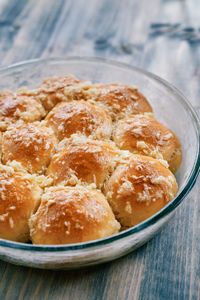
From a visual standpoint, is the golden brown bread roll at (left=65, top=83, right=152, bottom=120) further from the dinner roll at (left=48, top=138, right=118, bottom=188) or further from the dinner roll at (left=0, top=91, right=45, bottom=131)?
the dinner roll at (left=48, top=138, right=118, bottom=188)

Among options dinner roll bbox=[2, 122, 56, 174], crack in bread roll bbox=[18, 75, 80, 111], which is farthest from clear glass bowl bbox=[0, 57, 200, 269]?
dinner roll bbox=[2, 122, 56, 174]

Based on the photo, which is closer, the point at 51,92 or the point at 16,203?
the point at 16,203

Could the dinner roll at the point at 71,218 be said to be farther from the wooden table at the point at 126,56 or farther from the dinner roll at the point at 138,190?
the wooden table at the point at 126,56

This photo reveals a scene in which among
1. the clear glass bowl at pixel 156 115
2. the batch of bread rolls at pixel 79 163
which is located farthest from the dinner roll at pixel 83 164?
the clear glass bowl at pixel 156 115

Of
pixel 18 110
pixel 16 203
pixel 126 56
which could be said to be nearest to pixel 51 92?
pixel 18 110

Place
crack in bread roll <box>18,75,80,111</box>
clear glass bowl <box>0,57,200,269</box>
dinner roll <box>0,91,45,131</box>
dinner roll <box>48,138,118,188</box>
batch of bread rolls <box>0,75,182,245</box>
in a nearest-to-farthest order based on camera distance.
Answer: clear glass bowl <box>0,57,200,269</box>, batch of bread rolls <box>0,75,182,245</box>, dinner roll <box>48,138,118,188</box>, dinner roll <box>0,91,45,131</box>, crack in bread roll <box>18,75,80,111</box>

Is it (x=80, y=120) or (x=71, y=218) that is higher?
(x=80, y=120)

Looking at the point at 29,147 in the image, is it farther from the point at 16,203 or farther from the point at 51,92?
the point at 51,92
